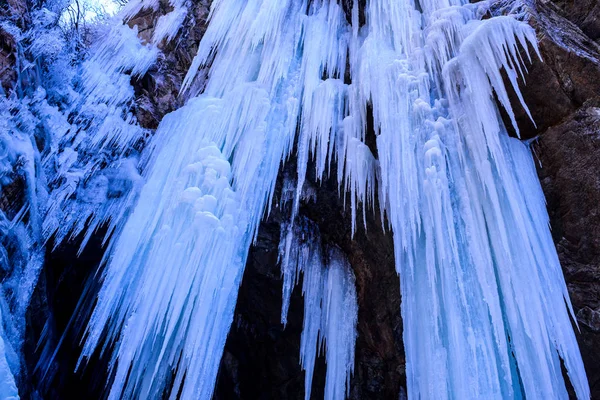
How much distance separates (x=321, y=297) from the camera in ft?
16.1

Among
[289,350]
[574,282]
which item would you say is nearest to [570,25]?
[574,282]

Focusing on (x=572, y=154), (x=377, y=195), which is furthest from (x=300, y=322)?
(x=572, y=154)

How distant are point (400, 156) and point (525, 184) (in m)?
1.08

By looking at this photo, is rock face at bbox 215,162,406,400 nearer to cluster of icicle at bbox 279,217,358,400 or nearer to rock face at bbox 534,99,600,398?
cluster of icicle at bbox 279,217,358,400

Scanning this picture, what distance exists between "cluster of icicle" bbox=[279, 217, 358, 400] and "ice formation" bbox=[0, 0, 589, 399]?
0.9 inches

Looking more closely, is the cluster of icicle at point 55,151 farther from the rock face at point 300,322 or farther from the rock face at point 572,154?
the rock face at point 572,154

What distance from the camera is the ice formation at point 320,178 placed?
3086 millimetres

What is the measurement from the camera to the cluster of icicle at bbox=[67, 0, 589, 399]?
3.03 m

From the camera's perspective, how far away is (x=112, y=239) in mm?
4797

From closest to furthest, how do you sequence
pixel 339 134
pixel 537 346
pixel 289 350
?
pixel 537 346 < pixel 339 134 < pixel 289 350

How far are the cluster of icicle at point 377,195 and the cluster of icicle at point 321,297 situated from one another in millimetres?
42

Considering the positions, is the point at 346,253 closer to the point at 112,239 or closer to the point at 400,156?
the point at 400,156

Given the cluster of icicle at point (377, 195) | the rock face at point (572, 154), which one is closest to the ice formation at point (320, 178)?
the cluster of icicle at point (377, 195)

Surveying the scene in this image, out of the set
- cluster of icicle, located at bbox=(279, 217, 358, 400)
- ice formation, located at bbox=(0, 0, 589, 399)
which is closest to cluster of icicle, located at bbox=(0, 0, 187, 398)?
ice formation, located at bbox=(0, 0, 589, 399)
